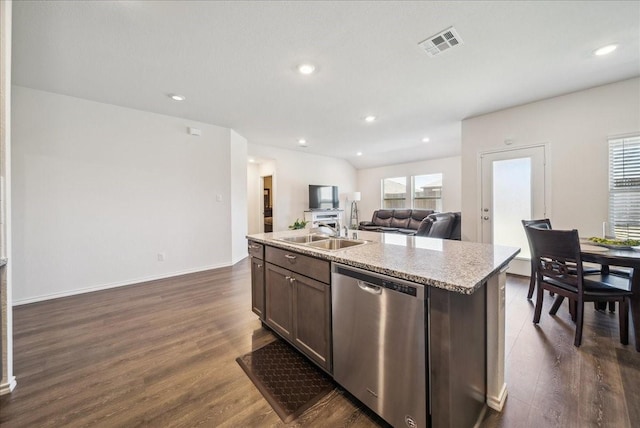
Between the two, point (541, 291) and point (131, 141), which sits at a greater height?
point (131, 141)

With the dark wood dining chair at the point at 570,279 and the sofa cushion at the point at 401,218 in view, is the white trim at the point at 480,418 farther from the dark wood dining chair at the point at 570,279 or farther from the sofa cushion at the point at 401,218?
the sofa cushion at the point at 401,218

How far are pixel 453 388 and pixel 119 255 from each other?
432 centimetres

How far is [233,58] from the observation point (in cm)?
240

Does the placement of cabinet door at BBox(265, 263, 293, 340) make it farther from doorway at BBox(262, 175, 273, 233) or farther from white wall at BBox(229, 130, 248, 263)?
doorway at BBox(262, 175, 273, 233)

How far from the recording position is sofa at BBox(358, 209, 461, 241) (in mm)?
4652

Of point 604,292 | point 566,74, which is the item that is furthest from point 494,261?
point 566,74

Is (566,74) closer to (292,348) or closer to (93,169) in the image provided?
(292,348)

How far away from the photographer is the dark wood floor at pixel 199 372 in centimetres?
136

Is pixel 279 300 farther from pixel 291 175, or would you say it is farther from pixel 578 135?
pixel 291 175

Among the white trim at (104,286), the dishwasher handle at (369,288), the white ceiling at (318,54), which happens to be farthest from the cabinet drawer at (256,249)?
the white trim at (104,286)

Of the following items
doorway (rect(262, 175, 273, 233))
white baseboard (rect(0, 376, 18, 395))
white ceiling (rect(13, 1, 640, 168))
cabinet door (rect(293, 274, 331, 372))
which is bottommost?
white baseboard (rect(0, 376, 18, 395))

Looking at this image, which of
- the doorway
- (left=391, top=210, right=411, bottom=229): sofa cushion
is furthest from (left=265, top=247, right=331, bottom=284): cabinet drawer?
(left=391, top=210, right=411, bottom=229): sofa cushion

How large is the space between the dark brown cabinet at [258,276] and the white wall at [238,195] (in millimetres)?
2536

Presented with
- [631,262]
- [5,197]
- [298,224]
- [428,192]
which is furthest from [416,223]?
[5,197]
